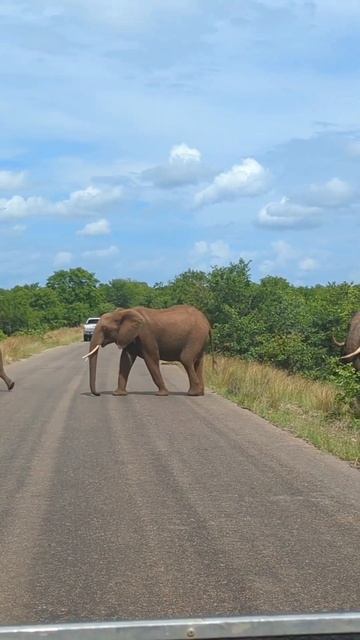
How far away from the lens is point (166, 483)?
8.72 metres

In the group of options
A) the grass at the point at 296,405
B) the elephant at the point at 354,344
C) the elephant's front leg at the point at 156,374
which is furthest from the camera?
→ the elephant's front leg at the point at 156,374

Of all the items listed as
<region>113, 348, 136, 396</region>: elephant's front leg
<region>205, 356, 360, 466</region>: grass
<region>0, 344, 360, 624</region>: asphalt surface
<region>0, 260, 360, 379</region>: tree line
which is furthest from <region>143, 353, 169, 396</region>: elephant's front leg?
<region>0, 344, 360, 624</region>: asphalt surface

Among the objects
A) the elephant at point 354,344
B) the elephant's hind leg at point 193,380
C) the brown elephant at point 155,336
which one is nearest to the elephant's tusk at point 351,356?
the elephant at point 354,344

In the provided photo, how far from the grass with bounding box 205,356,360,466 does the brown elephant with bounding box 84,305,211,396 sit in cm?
129

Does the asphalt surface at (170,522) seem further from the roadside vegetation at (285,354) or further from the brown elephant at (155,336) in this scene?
the brown elephant at (155,336)

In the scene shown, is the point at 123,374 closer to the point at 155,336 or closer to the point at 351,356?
the point at 155,336

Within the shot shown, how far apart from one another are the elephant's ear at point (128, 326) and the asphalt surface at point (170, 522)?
5.96 meters

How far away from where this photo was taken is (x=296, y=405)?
1717 centimetres

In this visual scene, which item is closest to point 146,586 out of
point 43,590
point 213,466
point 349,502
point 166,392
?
point 43,590

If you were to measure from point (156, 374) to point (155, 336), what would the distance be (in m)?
1.20

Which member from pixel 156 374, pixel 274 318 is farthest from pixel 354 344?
pixel 274 318

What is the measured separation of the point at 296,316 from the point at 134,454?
65.3ft

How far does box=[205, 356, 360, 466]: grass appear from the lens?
12070mm

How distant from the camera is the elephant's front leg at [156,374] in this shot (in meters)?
18.9
